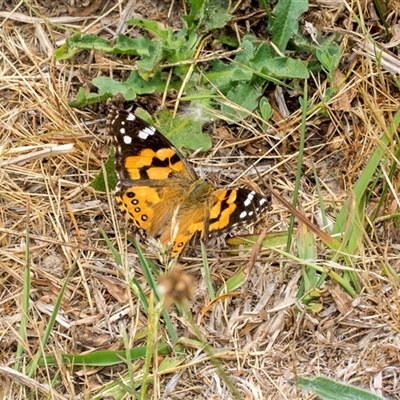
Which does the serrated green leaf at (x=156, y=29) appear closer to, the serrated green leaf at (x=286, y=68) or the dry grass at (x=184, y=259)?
the dry grass at (x=184, y=259)

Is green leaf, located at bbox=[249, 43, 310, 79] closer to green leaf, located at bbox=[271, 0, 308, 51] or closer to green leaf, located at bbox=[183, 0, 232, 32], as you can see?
green leaf, located at bbox=[271, 0, 308, 51]

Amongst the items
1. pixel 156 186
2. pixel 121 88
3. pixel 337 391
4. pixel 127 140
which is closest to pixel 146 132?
pixel 127 140

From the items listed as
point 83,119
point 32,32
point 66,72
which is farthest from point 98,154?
point 32,32

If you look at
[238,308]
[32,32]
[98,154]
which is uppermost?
[32,32]

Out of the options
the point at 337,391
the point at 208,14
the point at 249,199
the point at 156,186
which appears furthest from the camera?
the point at 208,14

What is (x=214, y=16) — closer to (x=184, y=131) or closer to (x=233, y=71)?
(x=233, y=71)

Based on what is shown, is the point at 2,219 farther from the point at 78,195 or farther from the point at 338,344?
the point at 338,344

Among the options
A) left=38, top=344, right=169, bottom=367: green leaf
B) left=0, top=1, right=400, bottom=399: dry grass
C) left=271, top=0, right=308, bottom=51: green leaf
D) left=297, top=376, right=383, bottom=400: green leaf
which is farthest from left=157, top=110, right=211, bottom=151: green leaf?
left=297, top=376, right=383, bottom=400: green leaf
